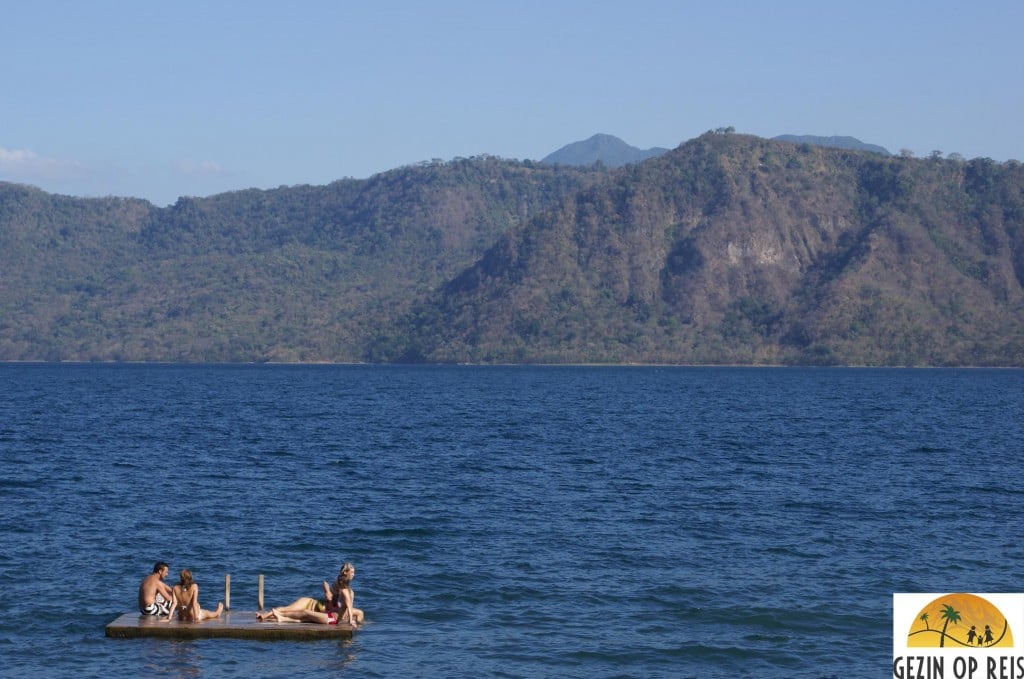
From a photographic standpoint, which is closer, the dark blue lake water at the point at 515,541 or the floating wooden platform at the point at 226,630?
the dark blue lake water at the point at 515,541

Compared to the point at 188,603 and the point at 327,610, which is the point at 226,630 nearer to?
the point at 188,603

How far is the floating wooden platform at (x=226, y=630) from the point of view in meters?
33.1

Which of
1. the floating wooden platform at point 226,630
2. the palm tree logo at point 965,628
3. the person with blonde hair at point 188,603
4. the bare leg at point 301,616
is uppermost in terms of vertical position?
the palm tree logo at point 965,628

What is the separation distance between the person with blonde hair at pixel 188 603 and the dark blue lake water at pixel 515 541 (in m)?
1.05

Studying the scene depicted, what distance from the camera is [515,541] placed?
46312mm

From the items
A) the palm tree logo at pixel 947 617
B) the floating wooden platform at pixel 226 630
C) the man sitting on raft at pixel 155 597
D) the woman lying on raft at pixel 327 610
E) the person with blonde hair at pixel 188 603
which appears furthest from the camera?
the man sitting on raft at pixel 155 597

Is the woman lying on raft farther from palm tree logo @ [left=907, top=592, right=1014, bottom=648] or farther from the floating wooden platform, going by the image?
palm tree logo @ [left=907, top=592, right=1014, bottom=648]

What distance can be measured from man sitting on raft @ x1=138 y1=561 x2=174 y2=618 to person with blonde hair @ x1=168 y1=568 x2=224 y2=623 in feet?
0.74

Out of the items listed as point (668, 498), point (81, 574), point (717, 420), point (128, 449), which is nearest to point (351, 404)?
point (717, 420)

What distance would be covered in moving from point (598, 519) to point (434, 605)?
15.8 m

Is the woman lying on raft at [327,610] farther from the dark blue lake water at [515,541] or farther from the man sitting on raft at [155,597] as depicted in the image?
the man sitting on raft at [155,597]

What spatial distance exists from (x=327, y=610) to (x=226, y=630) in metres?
2.65

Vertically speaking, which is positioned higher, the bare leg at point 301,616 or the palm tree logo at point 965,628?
the palm tree logo at point 965,628

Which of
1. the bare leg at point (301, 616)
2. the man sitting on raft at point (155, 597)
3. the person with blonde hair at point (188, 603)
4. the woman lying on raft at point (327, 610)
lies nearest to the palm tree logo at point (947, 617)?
the woman lying on raft at point (327, 610)
